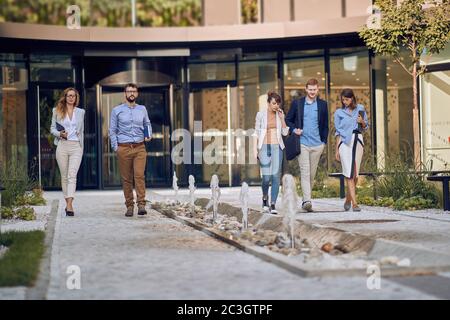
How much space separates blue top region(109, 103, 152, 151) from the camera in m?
13.8

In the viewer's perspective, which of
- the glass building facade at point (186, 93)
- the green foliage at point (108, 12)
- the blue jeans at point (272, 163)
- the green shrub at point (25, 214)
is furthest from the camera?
the green foliage at point (108, 12)

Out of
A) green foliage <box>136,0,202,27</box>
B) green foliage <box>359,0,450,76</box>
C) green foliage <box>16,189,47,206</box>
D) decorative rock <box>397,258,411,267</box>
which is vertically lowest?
decorative rock <box>397,258,411,267</box>

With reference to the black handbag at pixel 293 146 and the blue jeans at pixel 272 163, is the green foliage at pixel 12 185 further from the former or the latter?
the black handbag at pixel 293 146

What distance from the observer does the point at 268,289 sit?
6402 millimetres

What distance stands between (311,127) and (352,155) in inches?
28.7

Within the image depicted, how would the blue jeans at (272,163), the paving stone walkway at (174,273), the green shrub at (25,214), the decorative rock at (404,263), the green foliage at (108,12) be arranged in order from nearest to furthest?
the paving stone walkway at (174,273) < the decorative rock at (404,263) < the green shrub at (25,214) < the blue jeans at (272,163) < the green foliage at (108,12)

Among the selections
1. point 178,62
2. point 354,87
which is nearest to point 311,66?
point 354,87

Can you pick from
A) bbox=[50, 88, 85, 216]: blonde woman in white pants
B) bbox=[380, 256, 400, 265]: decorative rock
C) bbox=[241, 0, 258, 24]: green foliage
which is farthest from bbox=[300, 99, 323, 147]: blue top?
bbox=[241, 0, 258, 24]: green foliage

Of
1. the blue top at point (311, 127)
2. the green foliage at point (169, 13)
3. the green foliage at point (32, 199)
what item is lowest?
the green foliage at point (32, 199)

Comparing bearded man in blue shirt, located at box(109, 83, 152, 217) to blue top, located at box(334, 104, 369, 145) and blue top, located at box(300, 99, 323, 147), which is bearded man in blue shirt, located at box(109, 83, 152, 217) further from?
blue top, located at box(334, 104, 369, 145)

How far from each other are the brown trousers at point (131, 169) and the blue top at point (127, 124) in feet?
0.47

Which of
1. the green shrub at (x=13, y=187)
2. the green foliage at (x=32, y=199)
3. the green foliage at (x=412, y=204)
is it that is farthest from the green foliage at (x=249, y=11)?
the green foliage at (x=412, y=204)

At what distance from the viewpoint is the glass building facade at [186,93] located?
76.2 feet

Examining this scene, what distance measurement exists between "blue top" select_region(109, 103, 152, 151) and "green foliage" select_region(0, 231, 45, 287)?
11.1 feet
